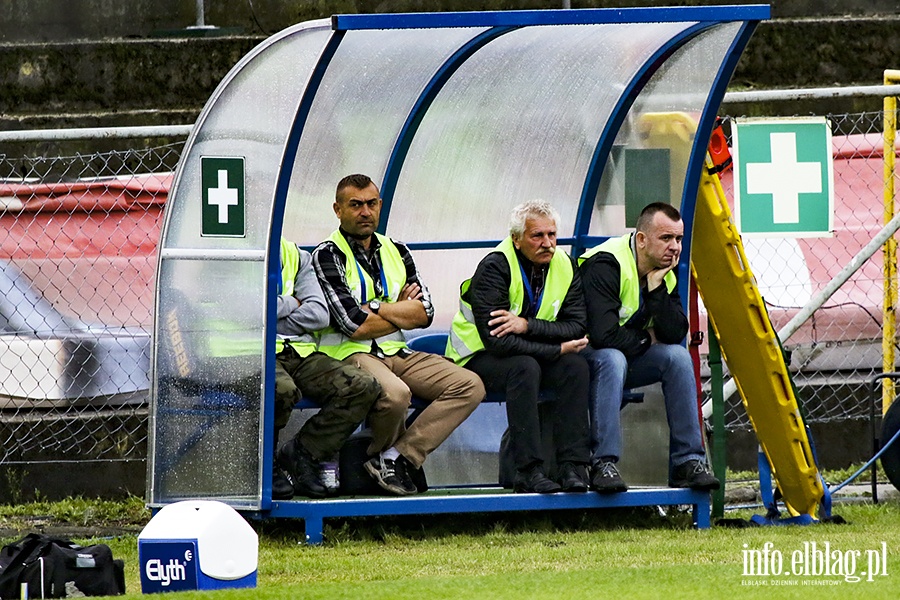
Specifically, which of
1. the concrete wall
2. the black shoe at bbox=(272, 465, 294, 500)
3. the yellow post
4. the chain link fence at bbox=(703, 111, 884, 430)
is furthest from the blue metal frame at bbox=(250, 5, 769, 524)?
the concrete wall

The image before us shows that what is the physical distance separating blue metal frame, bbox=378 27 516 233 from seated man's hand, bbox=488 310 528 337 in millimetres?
1393

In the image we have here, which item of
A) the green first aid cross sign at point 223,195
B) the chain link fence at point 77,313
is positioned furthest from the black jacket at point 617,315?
the chain link fence at point 77,313

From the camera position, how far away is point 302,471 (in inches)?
323

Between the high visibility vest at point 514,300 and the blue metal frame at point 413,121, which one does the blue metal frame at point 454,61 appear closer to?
the blue metal frame at point 413,121

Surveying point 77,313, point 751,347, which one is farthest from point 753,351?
point 77,313

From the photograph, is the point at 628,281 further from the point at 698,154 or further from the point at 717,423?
the point at 717,423

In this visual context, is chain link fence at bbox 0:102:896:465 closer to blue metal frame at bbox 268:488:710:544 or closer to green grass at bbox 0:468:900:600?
green grass at bbox 0:468:900:600

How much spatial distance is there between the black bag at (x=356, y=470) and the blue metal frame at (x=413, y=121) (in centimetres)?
151

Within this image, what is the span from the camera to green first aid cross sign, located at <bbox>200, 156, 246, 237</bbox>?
26.0ft

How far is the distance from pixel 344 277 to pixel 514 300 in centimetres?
86

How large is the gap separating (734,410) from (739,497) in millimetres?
1577

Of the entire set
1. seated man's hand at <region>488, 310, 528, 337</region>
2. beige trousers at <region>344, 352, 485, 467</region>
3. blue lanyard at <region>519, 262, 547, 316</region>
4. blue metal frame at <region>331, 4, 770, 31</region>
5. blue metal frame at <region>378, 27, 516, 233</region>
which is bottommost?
beige trousers at <region>344, 352, 485, 467</region>

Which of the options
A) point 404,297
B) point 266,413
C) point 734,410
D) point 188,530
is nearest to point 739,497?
point 734,410

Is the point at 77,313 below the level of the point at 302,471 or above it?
above
